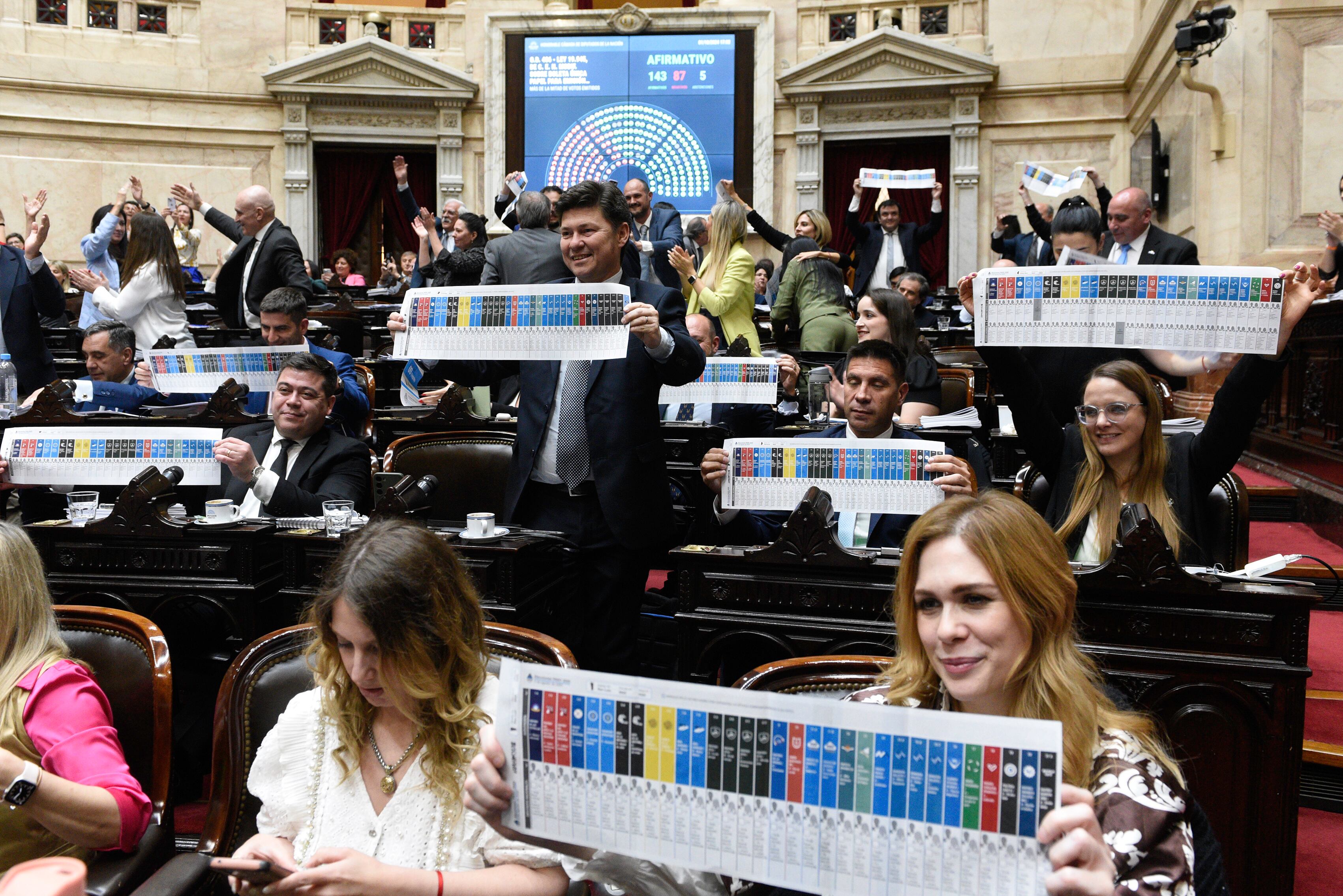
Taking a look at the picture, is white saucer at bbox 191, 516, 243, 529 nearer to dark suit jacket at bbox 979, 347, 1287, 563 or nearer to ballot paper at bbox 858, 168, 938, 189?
dark suit jacket at bbox 979, 347, 1287, 563

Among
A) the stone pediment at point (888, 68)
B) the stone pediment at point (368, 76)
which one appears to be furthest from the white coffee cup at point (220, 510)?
the stone pediment at point (368, 76)

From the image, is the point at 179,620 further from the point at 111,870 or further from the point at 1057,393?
the point at 1057,393

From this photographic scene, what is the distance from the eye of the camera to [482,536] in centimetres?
266

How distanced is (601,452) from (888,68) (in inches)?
408

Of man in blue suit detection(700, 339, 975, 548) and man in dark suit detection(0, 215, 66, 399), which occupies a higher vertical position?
man in dark suit detection(0, 215, 66, 399)

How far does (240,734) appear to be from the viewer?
171 cm

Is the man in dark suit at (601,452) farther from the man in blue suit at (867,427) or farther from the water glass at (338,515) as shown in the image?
the water glass at (338,515)

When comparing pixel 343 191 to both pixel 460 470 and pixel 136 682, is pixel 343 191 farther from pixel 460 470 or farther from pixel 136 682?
pixel 136 682

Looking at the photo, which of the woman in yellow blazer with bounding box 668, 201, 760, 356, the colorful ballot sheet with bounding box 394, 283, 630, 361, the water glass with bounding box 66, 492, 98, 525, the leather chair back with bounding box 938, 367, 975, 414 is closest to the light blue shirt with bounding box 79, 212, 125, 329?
the woman in yellow blazer with bounding box 668, 201, 760, 356

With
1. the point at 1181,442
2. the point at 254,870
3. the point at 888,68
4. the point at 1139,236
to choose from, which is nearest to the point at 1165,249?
the point at 1139,236

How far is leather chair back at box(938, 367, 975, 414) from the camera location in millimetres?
4828

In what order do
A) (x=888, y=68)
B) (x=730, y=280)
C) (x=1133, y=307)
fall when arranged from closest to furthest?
1. (x=1133, y=307)
2. (x=730, y=280)
3. (x=888, y=68)

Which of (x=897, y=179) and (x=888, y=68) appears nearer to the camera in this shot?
(x=897, y=179)

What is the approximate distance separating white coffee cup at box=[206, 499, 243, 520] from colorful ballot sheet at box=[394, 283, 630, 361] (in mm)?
615
